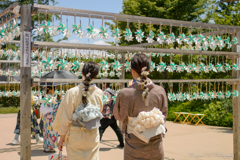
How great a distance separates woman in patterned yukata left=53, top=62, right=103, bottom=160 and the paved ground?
2.73m

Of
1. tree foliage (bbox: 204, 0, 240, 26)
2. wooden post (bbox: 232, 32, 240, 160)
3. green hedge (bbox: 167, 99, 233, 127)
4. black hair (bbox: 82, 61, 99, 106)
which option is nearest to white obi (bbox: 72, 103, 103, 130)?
black hair (bbox: 82, 61, 99, 106)

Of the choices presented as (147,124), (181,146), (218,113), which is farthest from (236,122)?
(218,113)

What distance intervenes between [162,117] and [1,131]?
352 inches

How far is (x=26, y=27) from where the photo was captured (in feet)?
12.8

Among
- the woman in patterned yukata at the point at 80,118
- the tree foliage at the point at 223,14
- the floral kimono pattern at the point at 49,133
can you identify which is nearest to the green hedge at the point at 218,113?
the tree foliage at the point at 223,14

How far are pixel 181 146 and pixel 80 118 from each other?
4.91 m

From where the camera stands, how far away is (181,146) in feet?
24.8

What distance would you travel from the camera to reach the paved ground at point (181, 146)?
6363mm

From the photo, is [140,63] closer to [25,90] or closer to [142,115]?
[142,115]

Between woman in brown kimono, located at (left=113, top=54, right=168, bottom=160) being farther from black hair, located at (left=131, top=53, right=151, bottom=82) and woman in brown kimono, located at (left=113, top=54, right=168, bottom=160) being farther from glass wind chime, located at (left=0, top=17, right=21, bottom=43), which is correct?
glass wind chime, located at (left=0, top=17, right=21, bottom=43)

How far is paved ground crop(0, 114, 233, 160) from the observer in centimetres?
636

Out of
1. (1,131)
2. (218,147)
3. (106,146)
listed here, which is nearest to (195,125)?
(218,147)

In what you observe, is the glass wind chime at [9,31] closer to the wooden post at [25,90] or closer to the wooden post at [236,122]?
the wooden post at [25,90]

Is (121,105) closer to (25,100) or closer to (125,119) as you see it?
(125,119)
